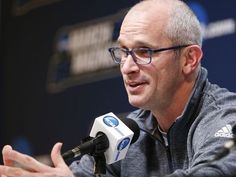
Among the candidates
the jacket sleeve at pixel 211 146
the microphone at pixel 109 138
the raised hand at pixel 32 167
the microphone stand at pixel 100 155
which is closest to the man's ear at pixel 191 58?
the jacket sleeve at pixel 211 146

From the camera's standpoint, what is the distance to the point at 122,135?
184 centimetres

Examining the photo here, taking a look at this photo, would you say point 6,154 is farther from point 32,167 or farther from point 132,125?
point 132,125

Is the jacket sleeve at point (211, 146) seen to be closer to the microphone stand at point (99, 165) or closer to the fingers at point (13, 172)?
the microphone stand at point (99, 165)

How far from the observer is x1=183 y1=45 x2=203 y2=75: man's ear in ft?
7.00

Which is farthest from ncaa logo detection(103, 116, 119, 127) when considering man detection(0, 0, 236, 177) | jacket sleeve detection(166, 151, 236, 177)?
jacket sleeve detection(166, 151, 236, 177)

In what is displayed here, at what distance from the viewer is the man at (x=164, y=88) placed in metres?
2.04

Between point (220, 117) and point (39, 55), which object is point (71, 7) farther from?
point (220, 117)

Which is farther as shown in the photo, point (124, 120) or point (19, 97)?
point (19, 97)

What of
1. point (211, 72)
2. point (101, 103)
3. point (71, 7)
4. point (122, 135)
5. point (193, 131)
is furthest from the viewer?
point (71, 7)

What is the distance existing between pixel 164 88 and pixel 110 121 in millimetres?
324

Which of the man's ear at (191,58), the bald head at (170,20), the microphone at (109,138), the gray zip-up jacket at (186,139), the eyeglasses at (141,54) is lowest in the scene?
the gray zip-up jacket at (186,139)

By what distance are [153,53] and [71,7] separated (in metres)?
2.00

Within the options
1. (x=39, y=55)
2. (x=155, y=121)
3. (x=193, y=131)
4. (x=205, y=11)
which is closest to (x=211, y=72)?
(x=205, y=11)

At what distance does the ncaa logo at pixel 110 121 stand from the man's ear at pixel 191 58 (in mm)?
376
